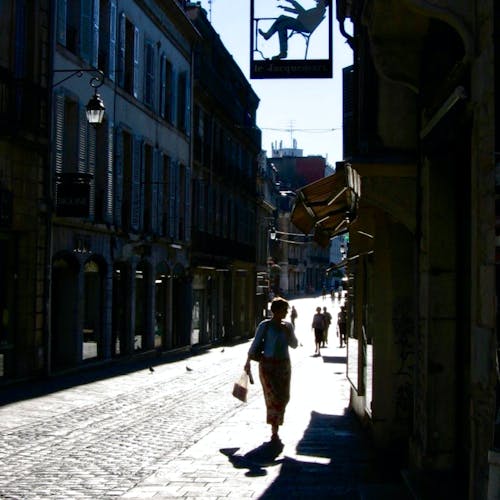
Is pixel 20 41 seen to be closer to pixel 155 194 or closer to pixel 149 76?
pixel 149 76

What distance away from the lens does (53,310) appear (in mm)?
22688

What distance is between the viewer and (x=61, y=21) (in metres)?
21.9

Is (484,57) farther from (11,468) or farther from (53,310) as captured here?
(53,310)

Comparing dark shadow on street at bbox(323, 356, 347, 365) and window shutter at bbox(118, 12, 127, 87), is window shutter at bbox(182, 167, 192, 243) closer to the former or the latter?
dark shadow on street at bbox(323, 356, 347, 365)

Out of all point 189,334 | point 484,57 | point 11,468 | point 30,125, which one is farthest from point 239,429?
point 189,334

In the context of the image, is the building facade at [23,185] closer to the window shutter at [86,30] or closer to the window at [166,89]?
the window shutter at [86,30]

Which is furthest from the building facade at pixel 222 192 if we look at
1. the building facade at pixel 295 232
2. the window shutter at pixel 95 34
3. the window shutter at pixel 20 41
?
the building facade at pixel 295 232

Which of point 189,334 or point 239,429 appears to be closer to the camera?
point 239,429

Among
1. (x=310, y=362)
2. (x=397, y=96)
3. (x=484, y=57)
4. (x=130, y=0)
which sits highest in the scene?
(x=130, y=0)

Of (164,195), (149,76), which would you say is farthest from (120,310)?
(149,76)

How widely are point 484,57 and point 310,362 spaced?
23932 millimetres

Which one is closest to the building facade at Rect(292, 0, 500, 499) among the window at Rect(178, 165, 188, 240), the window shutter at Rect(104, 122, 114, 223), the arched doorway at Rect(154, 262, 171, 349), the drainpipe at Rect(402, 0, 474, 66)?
the drainpipe at Rect(402, 0, 474, 66)

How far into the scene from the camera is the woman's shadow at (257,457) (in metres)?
9.36

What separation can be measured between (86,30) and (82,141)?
2585 mm
